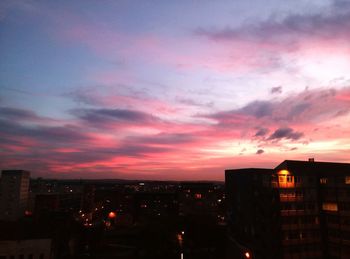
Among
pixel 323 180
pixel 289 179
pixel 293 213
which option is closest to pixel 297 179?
pixel 289 179

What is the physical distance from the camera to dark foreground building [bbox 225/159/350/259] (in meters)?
53.0

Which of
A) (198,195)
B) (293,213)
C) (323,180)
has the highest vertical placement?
(323,180)

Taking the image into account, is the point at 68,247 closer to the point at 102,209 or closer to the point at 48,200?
the point at 48,200

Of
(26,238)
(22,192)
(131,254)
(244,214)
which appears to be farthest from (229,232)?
(22,192)

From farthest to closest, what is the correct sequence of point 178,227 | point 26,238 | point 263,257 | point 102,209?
point 102,209, point 178,227, point 263,257, point 26,238

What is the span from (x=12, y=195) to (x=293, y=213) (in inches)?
5103

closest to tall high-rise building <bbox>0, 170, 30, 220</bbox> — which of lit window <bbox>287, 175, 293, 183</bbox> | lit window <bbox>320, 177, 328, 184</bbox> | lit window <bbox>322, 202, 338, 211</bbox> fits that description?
lit window <bbox>287, 175, 293, 183</bbox>

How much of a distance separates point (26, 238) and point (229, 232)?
40.2 m

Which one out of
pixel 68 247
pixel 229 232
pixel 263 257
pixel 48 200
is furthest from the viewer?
pixel 48 200

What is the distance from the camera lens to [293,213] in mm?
55312

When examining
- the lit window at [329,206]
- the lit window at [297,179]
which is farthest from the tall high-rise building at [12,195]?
the lit window at [329,206]

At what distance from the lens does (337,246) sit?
53188mm

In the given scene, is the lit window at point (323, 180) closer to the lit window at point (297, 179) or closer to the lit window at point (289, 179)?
the lit window at point (297, 179)

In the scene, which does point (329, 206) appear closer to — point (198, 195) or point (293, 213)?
point (293, 213)
